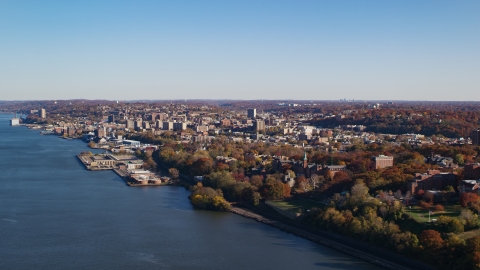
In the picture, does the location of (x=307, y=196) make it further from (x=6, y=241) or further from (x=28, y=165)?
(x=28, y=165)

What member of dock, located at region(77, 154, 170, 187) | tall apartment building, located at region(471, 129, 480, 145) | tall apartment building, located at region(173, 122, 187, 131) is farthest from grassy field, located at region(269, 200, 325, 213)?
tall apartment building, located at region(173, 122, 187, 131)

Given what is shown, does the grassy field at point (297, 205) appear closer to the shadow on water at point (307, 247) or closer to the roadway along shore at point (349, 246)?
the roadway along shore at point (349, 246)

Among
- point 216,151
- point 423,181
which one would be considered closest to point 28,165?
point 216,151

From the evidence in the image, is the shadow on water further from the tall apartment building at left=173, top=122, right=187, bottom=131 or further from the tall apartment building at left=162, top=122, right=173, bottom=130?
the tall apartment building at left=162, top=122, right=173, bottom=130

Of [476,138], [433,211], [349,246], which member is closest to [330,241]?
[349,246]

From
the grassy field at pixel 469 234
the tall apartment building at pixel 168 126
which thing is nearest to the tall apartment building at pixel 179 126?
the tall apartment building at pixel 168 126
